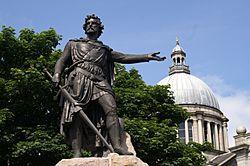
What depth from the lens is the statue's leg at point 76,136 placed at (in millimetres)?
8578

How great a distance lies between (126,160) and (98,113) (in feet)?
3.37

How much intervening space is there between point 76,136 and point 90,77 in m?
0.98

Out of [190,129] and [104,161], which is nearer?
[104,161]

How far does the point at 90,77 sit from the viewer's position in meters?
8.71

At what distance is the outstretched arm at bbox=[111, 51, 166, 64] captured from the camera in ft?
30.5

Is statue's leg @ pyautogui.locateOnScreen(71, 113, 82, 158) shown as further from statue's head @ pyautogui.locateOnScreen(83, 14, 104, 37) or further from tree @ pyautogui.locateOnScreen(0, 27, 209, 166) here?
tree @ pyautogui.locateOnScreen(0, 27, 209, 166)

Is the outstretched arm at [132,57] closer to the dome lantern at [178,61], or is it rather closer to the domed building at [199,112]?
the domed building at [199,112]

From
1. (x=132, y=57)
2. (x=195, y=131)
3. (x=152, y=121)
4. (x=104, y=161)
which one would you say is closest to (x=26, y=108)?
(x=152, y=121)

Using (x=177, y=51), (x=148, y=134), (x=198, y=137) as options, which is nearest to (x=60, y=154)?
(x=148, y=134)

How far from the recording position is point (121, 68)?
1117 inches

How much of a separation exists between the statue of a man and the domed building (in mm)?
51359

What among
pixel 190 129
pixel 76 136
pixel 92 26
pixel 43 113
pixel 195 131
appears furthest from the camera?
pixel 190 129

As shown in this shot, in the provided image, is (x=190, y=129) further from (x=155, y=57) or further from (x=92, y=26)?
(x=92, y=26)

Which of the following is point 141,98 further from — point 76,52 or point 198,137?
Answer: point 198,137
